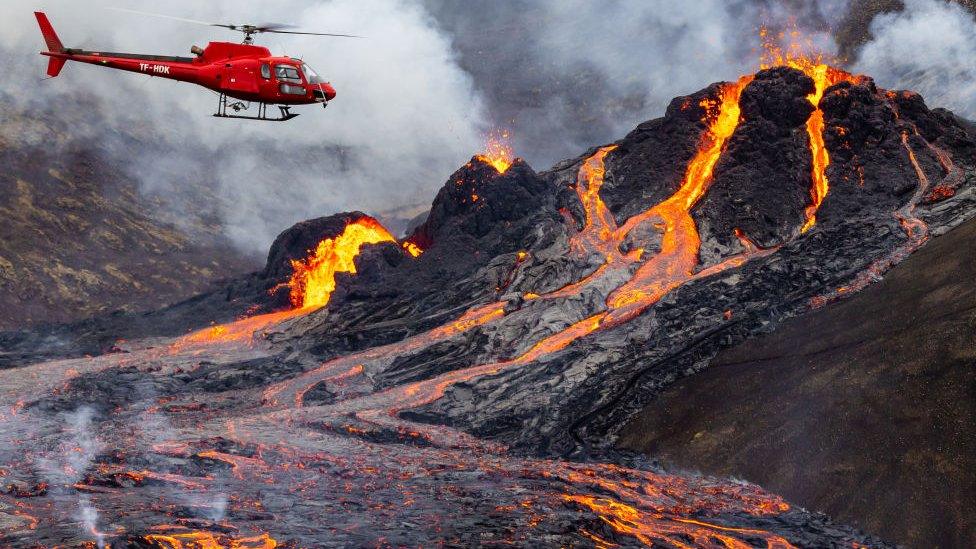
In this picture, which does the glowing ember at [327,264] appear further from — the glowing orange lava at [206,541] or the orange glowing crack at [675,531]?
the glowing orange lava at [206,541]

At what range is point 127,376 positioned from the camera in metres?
49.1

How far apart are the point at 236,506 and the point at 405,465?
8.63 metres

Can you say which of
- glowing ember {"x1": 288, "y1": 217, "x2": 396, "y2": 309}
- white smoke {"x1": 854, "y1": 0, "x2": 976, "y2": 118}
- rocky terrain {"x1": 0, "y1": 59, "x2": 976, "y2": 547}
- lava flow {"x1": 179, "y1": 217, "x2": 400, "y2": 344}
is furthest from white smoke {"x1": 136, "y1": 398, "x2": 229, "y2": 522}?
white smoke {"x1": 854, "y1": 0, "x2": 976, "y2": 118}

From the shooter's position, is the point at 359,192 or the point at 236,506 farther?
the point at 359,192

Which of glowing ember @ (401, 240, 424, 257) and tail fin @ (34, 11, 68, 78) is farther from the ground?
tail fin @ (34, 11, 68, 78)

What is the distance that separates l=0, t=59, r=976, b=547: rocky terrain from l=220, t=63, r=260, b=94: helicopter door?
1449cm

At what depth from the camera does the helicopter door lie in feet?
120

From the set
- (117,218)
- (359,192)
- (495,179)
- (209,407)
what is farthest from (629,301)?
(359,192)

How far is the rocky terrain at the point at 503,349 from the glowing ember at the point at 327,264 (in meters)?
0.22

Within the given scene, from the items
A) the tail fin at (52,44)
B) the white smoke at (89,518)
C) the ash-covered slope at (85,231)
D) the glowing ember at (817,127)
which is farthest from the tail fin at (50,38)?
the ash-covered slope at (85,231)

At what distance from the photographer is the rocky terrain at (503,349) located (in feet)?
87.1

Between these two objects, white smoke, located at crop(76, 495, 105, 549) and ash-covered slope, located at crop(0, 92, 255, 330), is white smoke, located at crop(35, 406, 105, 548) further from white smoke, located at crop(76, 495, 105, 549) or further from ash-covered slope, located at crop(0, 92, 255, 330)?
ash-covered slope, located at crop(0, 92, 255, 330)

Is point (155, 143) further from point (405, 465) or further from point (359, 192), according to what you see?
point (405, 465)

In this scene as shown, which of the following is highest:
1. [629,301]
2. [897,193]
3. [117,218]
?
[117,218]
